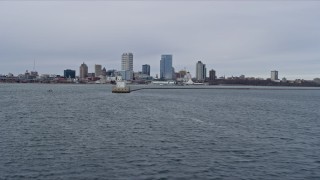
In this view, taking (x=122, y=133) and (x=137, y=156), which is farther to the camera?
(x=122, y=133)

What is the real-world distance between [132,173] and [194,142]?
10.5 metres

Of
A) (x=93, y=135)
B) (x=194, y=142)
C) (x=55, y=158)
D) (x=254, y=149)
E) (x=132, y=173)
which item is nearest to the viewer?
(x=132, y=173)

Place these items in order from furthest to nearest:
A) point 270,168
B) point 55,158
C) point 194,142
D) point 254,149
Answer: point 194,142
point 254,149
point 55,158
point 270,168

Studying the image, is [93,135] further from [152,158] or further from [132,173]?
[132,173]

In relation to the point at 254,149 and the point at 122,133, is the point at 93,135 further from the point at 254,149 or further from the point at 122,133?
the point at 254,149

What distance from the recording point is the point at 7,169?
21766 mm

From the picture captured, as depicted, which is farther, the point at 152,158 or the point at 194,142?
the point at 194,142

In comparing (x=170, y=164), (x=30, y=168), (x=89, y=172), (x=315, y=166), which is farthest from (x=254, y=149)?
(x=30, y=168)

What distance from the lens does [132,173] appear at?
69.6 ft

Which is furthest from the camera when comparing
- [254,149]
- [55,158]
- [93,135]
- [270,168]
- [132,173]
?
[93,135]

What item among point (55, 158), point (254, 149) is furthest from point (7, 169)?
point (254, 149)

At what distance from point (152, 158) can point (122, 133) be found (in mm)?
10765

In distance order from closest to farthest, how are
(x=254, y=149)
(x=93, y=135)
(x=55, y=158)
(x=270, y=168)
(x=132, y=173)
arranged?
(x=132, y=173) → (x=270, y=168) → (x=55, y=158) → (x=254, y=149) → (x=93, y=135)

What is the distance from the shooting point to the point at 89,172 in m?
21.2
